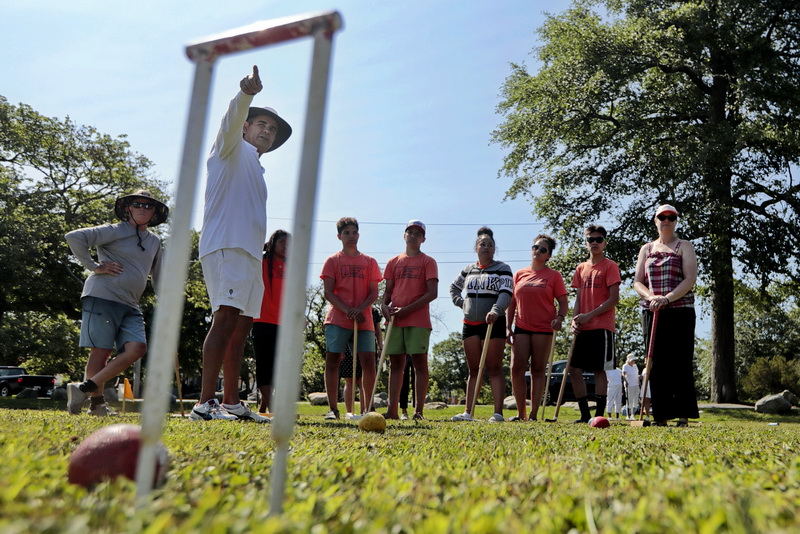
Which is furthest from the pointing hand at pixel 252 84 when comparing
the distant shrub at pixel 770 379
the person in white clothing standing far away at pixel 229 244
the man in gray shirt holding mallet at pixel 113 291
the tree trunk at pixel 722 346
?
the distant shrub at pixel 770 379

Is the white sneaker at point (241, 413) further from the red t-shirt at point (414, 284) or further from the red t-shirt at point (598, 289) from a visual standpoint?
the red t-shirt at point (598, 289)

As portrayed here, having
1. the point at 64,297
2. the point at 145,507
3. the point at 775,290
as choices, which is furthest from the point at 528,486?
the point at 64,297

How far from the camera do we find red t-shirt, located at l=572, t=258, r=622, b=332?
8.08 metres

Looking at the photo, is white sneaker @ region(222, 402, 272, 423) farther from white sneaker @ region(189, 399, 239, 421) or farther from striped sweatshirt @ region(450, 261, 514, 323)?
striped sweatshirt @ region(450, 261, 514, 323)

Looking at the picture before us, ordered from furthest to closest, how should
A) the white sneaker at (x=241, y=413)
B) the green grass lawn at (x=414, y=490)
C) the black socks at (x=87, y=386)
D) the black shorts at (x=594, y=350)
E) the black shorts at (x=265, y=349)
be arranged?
the black shorts at (x=594, y=350)
the black shorts at (x=265, y=349)
the black socks at (x=87, y=386)
the white sneaker at (x=241, y=413)
the green grass lawn at (x=414, y=490)

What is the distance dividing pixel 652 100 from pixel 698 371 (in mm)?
54689

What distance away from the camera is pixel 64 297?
1061 inches

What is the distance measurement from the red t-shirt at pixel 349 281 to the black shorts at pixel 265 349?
0.64 metres

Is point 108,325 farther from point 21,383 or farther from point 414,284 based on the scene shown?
point 21,383

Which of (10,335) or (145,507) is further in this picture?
(10,335)

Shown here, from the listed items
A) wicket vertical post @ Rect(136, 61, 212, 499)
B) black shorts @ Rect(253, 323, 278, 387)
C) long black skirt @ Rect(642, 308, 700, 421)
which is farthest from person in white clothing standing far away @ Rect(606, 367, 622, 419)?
wicket vertical post @ Rect(136, 61, 212, 499)

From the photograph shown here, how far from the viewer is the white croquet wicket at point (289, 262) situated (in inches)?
58.7

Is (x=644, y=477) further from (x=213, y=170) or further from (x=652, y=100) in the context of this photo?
(x=652, y=100)

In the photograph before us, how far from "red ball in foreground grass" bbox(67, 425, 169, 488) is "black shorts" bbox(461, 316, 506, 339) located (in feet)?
21.0
